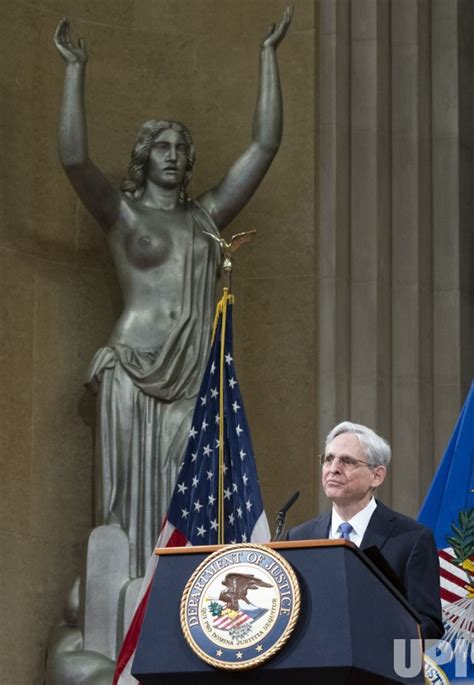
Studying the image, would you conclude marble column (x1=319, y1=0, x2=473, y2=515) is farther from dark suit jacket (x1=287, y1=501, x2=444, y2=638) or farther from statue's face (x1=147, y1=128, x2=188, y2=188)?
dark suit jacket (x1=287, y1=501, x2=444, y2=638)

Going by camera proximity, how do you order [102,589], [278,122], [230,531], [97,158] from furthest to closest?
1. [97,158]
2. [278,122]
3. [102,589]
4. [230,531]

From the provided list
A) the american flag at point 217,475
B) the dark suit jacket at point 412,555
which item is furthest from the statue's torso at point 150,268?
the dark suit jacket at point 412,555

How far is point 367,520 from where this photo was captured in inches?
154

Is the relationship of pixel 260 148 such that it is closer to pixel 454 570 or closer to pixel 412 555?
pixel 454 570

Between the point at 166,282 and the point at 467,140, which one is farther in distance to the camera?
the point at 467,140

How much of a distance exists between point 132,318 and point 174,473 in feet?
2.42

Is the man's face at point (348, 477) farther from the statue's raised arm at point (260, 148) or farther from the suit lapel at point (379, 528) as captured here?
the statue's raised arm at point (260, 148)

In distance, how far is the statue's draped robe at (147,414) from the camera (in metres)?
6.77

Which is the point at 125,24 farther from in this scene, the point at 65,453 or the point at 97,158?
the point at 65,453

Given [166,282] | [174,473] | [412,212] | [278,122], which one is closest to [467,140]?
[412,212]

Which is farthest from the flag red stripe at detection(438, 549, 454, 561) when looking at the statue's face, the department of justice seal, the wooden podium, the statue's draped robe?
the statue's face

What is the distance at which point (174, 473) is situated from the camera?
22.3 feet

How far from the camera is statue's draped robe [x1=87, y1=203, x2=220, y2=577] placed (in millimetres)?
6773

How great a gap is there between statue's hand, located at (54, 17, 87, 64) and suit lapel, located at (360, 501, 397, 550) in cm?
351
